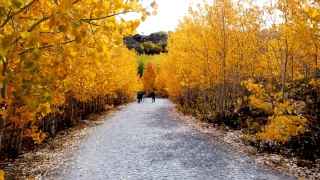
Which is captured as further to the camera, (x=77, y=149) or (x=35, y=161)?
(x=77, y=149)

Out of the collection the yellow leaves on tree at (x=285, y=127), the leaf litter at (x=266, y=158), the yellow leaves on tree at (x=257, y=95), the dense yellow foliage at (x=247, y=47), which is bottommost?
the leaf litter at (x=266, y=158)

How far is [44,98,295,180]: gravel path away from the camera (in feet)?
29.2

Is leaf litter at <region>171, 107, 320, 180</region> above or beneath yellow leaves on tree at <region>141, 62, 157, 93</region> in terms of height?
beneath

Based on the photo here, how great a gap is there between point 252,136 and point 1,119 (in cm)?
1252

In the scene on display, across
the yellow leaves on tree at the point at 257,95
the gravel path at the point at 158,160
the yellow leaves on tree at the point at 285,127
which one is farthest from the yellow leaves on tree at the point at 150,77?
the yellow leaves on tree at the point at 285,127

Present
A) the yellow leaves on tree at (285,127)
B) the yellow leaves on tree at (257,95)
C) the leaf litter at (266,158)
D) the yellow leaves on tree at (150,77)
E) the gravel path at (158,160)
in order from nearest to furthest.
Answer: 1. the gravel path at (158,160)
2. the leaf litter at (266,158)
3. the yellow leaves on tree at (285,127)
4. the yellow leaves on tree at (257,95)
5. the yellow leaves on tree at (150,77)

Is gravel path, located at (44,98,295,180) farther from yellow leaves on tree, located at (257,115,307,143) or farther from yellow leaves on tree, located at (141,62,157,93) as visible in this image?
yellow leaves on tree, located at (141,62,157,93)

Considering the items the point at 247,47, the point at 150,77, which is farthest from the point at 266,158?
the point at 150,77

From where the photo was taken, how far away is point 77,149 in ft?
41.8

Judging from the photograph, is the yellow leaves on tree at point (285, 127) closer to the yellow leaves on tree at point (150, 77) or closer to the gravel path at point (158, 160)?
the gravel path at point (158, 160)

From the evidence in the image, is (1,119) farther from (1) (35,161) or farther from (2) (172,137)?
(2) (172,137)

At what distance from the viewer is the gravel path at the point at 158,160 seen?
29.2 ft

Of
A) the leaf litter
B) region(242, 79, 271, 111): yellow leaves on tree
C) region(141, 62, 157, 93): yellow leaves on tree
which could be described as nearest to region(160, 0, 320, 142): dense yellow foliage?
region(242, 79, 271, 111): yellow leaves on tree

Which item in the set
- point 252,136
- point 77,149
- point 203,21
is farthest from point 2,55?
point 203,21
